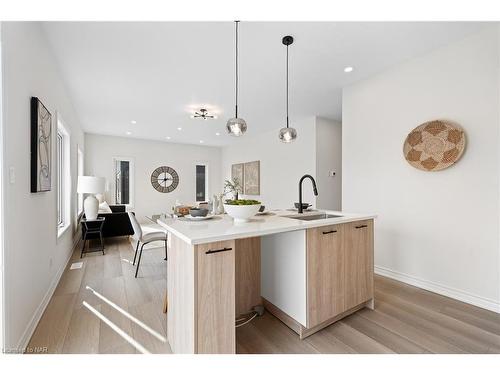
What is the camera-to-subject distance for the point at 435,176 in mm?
2459

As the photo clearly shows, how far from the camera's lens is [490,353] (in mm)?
1547

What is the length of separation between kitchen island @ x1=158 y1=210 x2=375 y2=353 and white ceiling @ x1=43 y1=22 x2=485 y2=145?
1.73 metres

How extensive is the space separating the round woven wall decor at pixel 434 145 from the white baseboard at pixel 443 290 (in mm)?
1243

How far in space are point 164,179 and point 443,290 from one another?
23.4 feet

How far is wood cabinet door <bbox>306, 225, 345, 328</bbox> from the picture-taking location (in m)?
1.66

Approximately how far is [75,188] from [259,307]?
4.15 metres

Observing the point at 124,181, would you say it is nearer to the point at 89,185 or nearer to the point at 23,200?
the point at 89,185

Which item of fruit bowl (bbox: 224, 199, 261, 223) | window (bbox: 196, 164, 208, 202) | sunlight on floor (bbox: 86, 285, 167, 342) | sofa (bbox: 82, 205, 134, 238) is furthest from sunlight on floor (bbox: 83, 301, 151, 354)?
window (bbox: 196, 164, 208, 202)

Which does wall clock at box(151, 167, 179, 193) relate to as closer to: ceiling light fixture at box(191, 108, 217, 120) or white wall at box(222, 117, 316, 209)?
white wall at box(222, 117, 316, 209)

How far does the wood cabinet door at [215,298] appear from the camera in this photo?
1249 millimetres

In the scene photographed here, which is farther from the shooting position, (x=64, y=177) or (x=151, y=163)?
(x=151, y=163)

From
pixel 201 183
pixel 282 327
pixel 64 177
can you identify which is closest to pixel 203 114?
pixel 64 177

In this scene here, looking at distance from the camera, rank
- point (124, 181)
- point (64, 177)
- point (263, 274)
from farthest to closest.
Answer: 1. point (124, 181)
2. point (64, 177)
3. point (263, 274)
